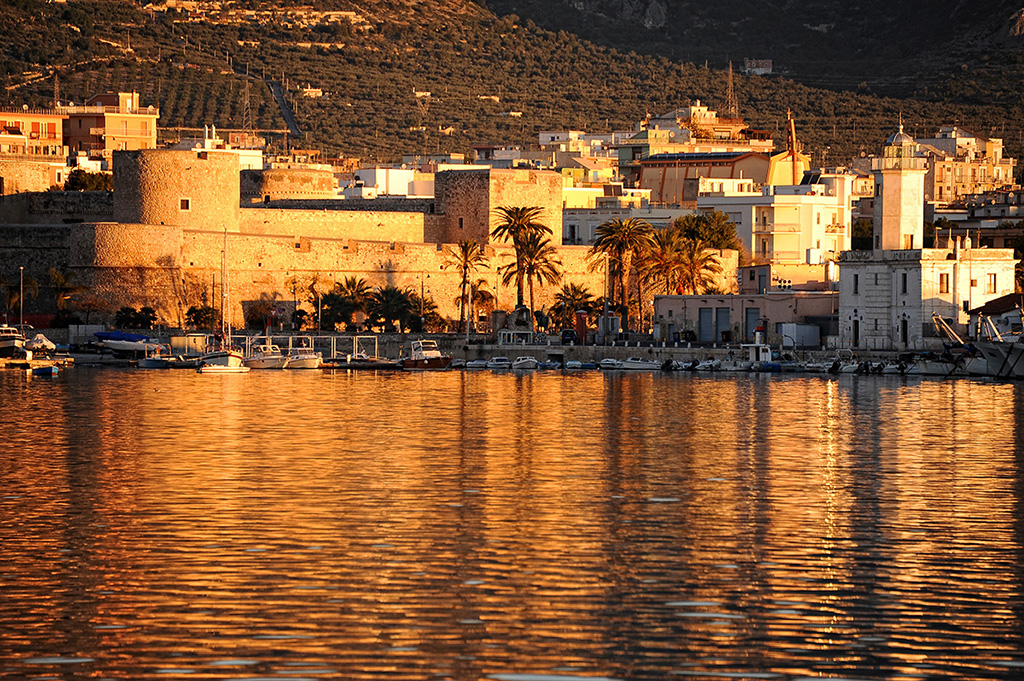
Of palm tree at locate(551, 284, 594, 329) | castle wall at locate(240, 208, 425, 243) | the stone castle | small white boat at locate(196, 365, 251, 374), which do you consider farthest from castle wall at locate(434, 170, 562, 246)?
small white boat at locate(196, 365, 251, 374)

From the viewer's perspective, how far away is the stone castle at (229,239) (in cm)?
4997

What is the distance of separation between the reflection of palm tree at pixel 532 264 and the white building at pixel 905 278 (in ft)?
32.0

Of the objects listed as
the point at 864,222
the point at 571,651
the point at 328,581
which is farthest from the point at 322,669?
the point at 864,222

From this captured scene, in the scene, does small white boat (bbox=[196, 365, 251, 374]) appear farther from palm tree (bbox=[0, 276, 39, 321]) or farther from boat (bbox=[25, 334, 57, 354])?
palm tree (bbox=[0, 276, 39, 321])

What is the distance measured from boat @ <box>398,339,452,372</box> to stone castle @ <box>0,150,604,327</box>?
14.8ft

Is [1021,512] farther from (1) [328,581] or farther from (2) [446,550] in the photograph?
(1) [328,581]

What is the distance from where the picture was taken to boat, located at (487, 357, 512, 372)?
161ft

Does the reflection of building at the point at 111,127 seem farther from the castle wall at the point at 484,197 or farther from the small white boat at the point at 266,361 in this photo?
the small white boat at the point at 266,361

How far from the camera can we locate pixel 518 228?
5325 centimetres

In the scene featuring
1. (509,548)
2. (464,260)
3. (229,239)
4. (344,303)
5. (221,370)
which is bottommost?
(509,548)

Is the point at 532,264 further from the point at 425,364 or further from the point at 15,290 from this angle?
the point at 15,290

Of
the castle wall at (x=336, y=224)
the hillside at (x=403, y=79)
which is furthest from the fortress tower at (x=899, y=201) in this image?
the hillside at (x=403, y=79)

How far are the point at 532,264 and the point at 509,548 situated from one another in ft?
124

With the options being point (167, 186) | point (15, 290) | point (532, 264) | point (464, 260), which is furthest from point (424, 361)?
point (15, 290)
